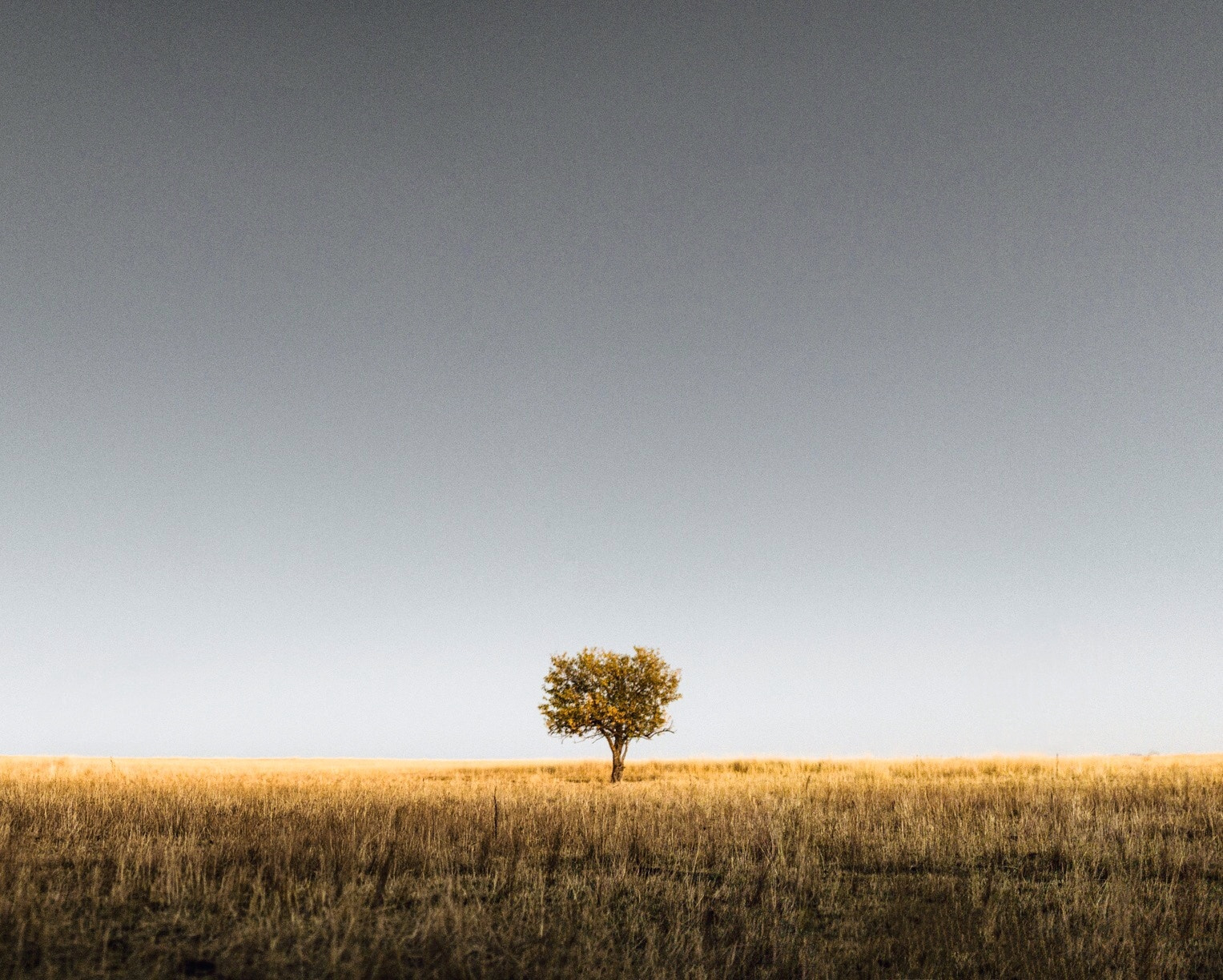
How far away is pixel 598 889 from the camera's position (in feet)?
Result: 30.9

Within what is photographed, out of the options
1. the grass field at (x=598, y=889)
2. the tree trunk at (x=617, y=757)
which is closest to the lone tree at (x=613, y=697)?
the tree trunk at (x=617, y=757)

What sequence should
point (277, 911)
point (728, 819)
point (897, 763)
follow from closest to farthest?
1. point (277, 911)
2. point (728, 819)
3. point (897, 763)

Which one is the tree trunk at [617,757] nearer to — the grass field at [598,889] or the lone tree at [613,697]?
the lone tree at [613,697]

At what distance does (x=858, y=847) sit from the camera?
1301 centimetres

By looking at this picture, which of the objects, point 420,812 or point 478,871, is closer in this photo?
point 478,871

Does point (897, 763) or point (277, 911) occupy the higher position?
point (277, 911)

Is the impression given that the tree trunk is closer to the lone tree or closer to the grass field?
the lone tree

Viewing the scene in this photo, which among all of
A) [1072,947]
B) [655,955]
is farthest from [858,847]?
[655,955]

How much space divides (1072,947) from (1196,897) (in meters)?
3.57

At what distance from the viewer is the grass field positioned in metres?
6.57

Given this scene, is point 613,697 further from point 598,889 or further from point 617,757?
point 598,889

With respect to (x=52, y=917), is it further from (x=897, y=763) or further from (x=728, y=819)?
(x=897, y=763)

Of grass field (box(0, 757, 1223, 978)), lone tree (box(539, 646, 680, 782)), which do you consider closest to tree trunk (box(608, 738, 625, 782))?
lone tree (box(539, 646, 680, 782))

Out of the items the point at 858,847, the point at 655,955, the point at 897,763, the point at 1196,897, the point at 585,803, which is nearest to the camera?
the point at 655,955
